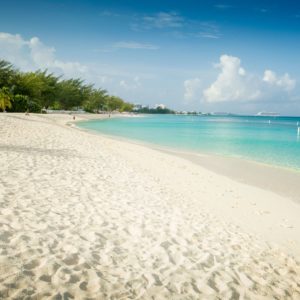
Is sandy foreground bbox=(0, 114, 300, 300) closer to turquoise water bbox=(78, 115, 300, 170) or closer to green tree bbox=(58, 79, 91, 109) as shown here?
turquoise water bbox=(78, 115, 300, 170)

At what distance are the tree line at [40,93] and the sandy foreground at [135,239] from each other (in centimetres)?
4191

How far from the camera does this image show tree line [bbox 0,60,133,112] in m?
55.2

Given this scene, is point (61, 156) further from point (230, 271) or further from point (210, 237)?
point (230, 271)

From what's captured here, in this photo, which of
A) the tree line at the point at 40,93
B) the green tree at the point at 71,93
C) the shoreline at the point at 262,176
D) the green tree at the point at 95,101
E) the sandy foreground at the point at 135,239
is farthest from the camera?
the green tree at the point at 95,101

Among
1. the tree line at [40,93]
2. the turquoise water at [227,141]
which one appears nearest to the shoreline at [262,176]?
the turquoise water at [227,141]

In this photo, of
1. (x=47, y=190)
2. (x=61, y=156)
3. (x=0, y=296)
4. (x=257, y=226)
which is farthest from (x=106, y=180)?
(x=0, y=296)

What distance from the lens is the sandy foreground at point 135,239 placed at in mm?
3762

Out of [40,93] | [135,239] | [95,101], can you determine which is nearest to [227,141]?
[135,239]

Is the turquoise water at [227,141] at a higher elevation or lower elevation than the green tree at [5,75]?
lower

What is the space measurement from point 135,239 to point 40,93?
7415 cm

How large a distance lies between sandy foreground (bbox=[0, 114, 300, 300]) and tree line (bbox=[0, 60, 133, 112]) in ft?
138

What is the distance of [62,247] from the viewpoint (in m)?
4.45

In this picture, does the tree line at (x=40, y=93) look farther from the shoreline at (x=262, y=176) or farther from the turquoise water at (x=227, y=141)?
the shoreline at (x=262, y=176)

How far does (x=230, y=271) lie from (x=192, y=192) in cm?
505
